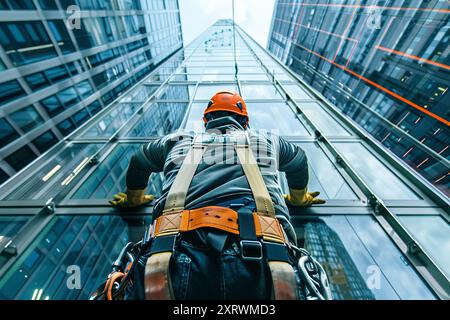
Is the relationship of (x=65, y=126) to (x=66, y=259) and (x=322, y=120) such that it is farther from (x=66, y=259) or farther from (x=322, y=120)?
(x=322, y=120)

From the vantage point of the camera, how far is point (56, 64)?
10922mm

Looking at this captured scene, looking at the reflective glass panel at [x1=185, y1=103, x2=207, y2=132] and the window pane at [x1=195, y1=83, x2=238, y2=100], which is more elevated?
the window pane at [x1=195, y1=83, x2=238, y2=100]

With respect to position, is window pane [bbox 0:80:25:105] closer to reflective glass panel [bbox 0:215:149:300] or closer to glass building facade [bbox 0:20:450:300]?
glass building facade [bbox 0:20:450:300]

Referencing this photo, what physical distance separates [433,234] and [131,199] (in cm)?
410

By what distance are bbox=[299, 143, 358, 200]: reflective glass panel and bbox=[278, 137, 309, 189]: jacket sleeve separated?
0.77 metres

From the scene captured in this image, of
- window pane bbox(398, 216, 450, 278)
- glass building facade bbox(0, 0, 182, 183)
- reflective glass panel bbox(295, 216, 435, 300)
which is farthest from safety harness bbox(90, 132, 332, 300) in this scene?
glass building facade bbox(0, 0, 182, 183)

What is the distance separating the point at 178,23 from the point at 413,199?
3815cm

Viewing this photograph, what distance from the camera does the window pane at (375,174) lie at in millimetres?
2680

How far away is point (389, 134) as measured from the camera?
2112 cm

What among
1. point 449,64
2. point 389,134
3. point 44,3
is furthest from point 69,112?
point 389,134

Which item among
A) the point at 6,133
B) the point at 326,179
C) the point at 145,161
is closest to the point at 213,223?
the point at 145,161

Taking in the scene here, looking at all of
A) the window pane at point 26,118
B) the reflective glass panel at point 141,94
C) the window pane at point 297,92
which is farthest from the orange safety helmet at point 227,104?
the window pane at point 26,118

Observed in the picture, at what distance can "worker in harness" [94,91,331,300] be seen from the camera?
967 millimetres

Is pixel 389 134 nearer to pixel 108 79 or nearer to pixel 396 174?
pixel 396 174
